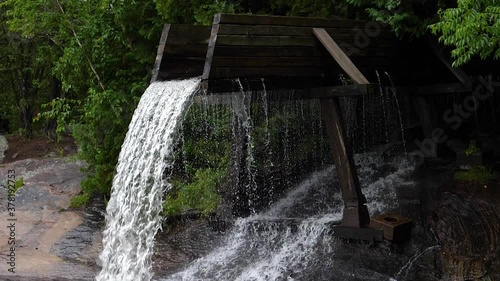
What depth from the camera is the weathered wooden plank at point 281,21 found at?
5.88 metres

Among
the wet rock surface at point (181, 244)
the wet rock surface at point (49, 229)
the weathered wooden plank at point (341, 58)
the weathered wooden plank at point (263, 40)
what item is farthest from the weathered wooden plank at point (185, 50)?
the wet rock surface at point (49, 229)

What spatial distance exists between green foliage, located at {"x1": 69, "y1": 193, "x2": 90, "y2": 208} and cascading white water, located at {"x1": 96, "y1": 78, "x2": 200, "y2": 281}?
160 inches

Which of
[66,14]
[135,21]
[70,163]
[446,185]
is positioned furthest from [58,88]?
[446,185]

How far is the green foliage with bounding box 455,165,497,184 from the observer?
7255 mm

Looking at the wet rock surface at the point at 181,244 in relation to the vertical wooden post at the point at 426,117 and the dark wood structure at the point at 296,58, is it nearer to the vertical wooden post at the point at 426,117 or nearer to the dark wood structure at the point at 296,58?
the dark wood structure at the point at 296,58

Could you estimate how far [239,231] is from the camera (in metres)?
8.18

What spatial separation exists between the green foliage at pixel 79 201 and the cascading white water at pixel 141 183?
160 inches

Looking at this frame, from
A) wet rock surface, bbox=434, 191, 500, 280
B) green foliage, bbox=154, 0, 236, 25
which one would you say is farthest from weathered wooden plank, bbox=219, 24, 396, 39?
green foliage, bbox=154, 0, 236, 25

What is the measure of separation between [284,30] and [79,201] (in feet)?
20.9

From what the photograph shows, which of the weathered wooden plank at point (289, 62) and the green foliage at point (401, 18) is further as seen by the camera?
the green foliage at point (401, 18)

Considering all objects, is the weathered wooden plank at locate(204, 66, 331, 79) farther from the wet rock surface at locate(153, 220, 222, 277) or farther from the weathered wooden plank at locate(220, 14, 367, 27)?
the wet rock surface at locate(153, 220, 222, 277)

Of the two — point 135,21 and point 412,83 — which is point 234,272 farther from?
point 135,21

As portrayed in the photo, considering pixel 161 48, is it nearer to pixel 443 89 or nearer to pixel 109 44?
pixel 443 89

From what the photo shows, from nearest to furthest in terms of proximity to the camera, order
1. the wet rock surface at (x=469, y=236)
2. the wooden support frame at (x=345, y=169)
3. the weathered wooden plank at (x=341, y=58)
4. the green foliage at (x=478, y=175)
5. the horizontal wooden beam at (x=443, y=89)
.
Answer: the wet rock surface at (x=469, y=236)
the weathered wooden plank at (x=341, y=58)
the wooden support frame at (x=345, y=169)
the green foliage at (x=478, y=175)
the horizontal wooden beam at (x=443, y=89)
